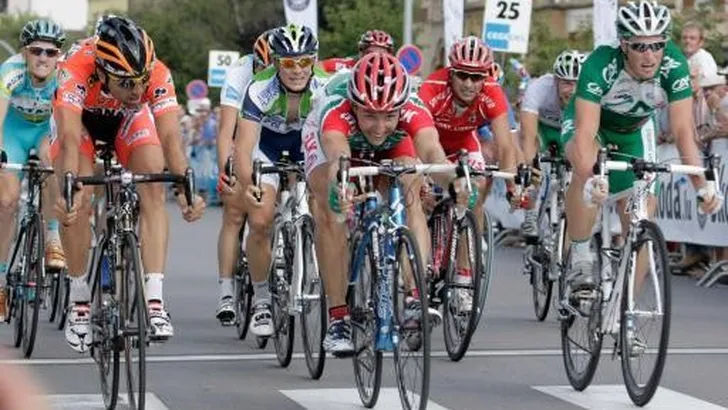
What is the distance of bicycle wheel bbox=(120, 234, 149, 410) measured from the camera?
8531 mm

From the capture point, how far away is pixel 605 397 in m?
9.80

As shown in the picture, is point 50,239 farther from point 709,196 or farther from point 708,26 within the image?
point 708,26

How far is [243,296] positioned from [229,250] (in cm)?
31

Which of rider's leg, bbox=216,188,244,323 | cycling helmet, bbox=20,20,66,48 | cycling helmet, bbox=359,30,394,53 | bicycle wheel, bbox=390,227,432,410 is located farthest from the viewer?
cycling helmet, bbox=359,30,394,53

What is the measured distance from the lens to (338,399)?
A: 9.66 meters

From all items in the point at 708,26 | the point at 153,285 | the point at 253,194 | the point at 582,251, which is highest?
the point at 708,26

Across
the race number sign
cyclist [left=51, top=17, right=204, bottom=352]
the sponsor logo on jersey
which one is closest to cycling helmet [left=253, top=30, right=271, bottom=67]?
cyclist [left=51, top=17, right=204, bottom=352]

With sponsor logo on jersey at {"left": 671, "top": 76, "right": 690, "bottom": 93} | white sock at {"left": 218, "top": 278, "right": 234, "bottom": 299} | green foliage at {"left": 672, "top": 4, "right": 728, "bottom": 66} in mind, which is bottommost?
white sock at {"left": 218, "top": 278, "right": 234, "bottom": 299}

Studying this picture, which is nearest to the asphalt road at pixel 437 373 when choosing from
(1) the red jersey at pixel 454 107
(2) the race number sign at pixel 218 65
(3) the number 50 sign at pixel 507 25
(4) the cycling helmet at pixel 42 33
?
(1) the red jersey at pixel 454 107

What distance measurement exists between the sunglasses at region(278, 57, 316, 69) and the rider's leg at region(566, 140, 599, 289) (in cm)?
206

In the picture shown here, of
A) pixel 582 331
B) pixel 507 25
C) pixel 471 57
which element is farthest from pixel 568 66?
pixel 507 25

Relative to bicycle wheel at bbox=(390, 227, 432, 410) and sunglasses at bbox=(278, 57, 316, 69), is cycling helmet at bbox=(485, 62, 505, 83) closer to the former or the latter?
sunglasses at bbox=(278, 57, 316, 69)

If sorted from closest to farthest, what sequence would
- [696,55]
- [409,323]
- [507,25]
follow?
1. [409,323]
2. [696,55]
3. [507,25]

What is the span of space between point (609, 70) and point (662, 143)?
31.5 ft
